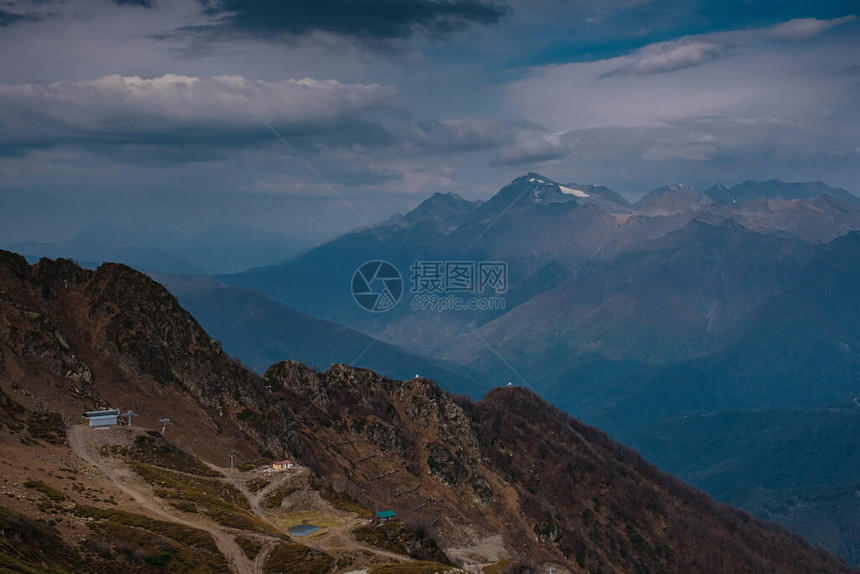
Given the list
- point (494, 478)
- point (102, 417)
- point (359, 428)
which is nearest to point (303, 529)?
point (102, 417)

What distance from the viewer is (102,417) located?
93875 millimetres

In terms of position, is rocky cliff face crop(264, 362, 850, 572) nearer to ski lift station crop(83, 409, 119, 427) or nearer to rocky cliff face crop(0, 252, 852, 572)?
rocky cliff face crop(0, 252, 852, 572)

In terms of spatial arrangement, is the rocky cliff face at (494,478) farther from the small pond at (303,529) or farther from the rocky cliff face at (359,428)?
the small pond at (303,529)

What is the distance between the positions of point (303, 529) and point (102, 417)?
2846 centimetres

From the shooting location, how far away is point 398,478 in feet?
409

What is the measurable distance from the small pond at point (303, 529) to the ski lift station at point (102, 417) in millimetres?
26739

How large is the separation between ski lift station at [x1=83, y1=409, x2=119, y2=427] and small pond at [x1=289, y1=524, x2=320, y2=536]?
1053 inches

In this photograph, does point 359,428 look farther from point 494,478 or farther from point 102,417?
Answer: point 102,417

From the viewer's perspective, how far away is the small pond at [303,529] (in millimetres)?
82812

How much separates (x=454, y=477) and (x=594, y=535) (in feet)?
92.7

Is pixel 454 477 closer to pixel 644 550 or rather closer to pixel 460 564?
pixel 460 564

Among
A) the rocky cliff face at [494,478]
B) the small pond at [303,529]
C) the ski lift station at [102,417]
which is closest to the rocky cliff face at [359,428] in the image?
the rocky cliff face at [494,478]

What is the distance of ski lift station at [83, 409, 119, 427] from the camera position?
3659 inches

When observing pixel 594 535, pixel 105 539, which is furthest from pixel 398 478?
pixel 105 539
